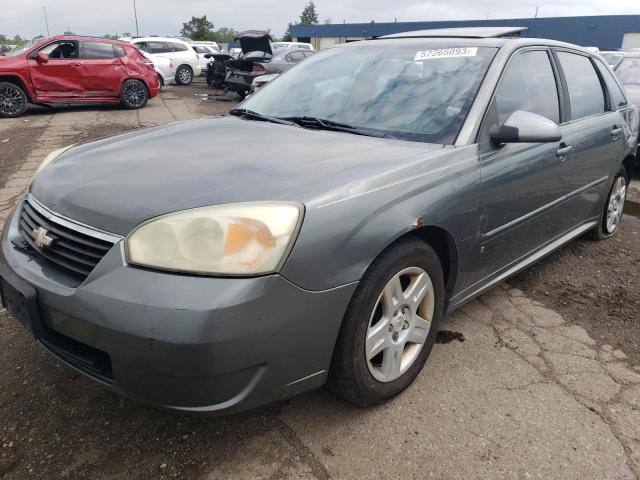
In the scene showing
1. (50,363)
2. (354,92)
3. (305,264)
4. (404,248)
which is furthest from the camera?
(354,92)

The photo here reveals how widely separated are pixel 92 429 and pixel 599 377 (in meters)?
2.31

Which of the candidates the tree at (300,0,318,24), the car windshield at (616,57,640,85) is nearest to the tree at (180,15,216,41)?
the tree at (300,0,318,24)

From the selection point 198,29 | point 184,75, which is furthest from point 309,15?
point 184,75

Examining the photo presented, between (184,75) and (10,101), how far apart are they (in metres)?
8.50

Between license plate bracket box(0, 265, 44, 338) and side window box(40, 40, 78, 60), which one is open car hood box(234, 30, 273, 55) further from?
license plate bracket box(0, 265, 44, 338)

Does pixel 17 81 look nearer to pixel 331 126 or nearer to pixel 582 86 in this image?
pixel 331 126

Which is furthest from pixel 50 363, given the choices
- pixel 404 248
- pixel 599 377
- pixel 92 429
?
pixel 599 377

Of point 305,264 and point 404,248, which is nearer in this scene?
point 305,264

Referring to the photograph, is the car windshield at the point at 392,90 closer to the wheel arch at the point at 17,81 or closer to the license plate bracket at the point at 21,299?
the license plate bracket at the point at 21,299

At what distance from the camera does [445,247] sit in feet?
7.64

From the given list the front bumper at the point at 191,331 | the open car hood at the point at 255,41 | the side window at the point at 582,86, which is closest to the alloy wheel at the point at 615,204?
the side window at the point at 582,86

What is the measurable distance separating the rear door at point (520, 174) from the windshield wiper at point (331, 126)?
50cm

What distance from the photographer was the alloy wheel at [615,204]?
4.18m

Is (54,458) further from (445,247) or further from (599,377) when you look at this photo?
(599,377)
